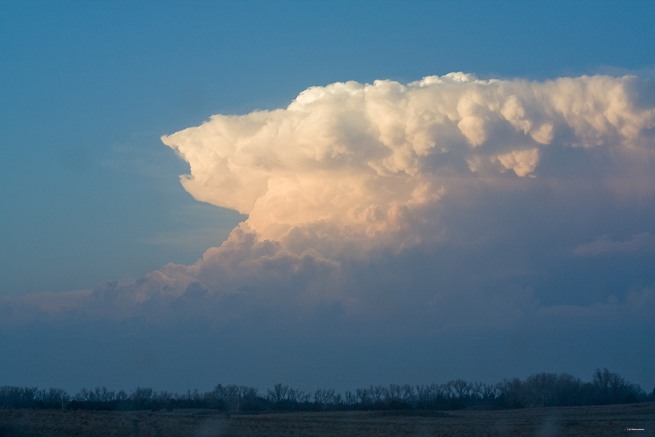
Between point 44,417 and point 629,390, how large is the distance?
104831mm

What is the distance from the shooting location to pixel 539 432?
1911 inches

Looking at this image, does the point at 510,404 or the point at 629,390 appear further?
the point at 629,390

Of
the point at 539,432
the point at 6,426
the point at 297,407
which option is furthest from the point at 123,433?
the point at 297,407

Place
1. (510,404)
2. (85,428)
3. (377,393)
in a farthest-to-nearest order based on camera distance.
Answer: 1. (377,393)
2. (510,404)
3. (85,428)

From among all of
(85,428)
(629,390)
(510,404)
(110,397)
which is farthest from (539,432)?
(110,397)

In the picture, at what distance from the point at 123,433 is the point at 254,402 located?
274 feet

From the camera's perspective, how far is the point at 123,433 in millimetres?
44938

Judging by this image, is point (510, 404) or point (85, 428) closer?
point (85, 428)

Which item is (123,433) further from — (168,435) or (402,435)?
(402,435)

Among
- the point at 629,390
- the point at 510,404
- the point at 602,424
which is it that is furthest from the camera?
the point at 629,390

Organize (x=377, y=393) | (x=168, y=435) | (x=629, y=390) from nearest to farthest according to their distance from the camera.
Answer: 1. (x=168, y=435)
2. (x=629, y=390)
3. (x=377, y=393)

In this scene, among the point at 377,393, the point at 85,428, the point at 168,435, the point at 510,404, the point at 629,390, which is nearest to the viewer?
the point at 168,435

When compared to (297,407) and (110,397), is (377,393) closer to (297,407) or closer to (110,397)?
(297,407)

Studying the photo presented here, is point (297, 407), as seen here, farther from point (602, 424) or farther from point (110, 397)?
point (602, 424)
